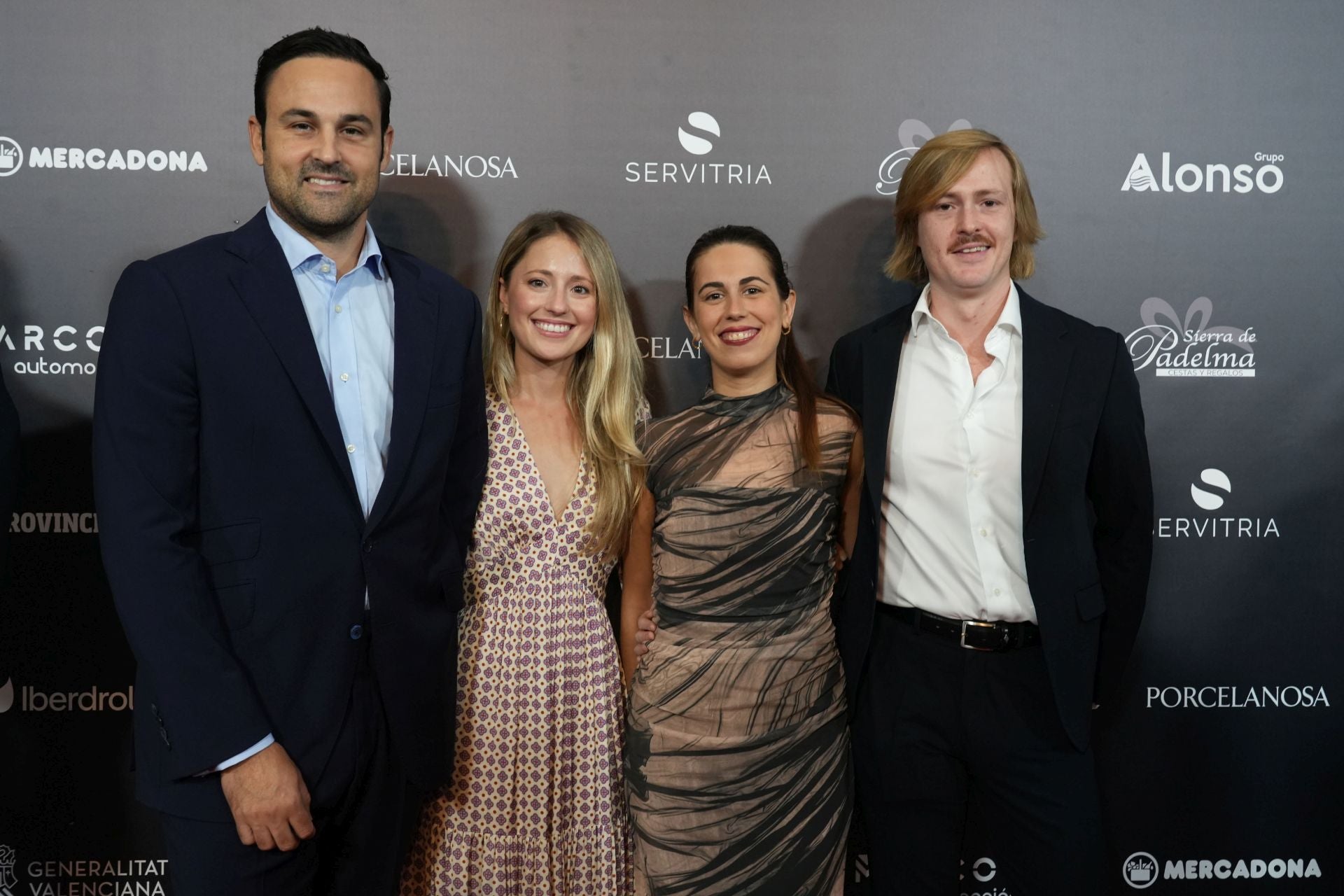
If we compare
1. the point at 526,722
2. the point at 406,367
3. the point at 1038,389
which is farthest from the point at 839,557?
the point at 406,367

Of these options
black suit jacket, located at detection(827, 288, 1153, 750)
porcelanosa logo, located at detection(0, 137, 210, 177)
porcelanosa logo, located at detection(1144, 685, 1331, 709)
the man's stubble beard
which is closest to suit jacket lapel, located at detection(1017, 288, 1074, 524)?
black suit jacket, located at detection(827, 288, 1153, 750)

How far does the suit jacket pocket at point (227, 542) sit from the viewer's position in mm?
1778

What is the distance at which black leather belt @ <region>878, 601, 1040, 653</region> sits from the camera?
7.27ft

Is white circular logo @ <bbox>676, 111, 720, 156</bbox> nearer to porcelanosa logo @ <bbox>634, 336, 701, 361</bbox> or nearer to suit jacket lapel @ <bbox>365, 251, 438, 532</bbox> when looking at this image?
porcelanosa logo @ <bbox>634, 336, 701, 361</bbox>

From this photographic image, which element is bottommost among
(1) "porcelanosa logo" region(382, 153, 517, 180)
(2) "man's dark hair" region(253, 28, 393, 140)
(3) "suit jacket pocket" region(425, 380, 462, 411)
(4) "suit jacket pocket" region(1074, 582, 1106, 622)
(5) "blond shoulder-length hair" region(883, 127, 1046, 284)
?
(4) "suit jacket pocket" region(1074, 582, 1106, 622)

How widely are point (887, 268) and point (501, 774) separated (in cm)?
159

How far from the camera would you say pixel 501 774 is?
229 cm

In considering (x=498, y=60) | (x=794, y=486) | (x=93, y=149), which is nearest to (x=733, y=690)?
(x=794, y=486)

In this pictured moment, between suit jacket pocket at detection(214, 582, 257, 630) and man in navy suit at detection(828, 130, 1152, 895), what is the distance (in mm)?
1318

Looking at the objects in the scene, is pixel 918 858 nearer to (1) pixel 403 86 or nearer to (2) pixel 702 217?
(2) pixel 702 217

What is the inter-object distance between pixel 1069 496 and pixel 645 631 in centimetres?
103

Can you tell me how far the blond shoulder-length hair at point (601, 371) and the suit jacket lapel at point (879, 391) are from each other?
1.82 feet

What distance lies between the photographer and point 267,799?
1.74m

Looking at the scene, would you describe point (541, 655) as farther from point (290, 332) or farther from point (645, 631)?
point (290, 332)
